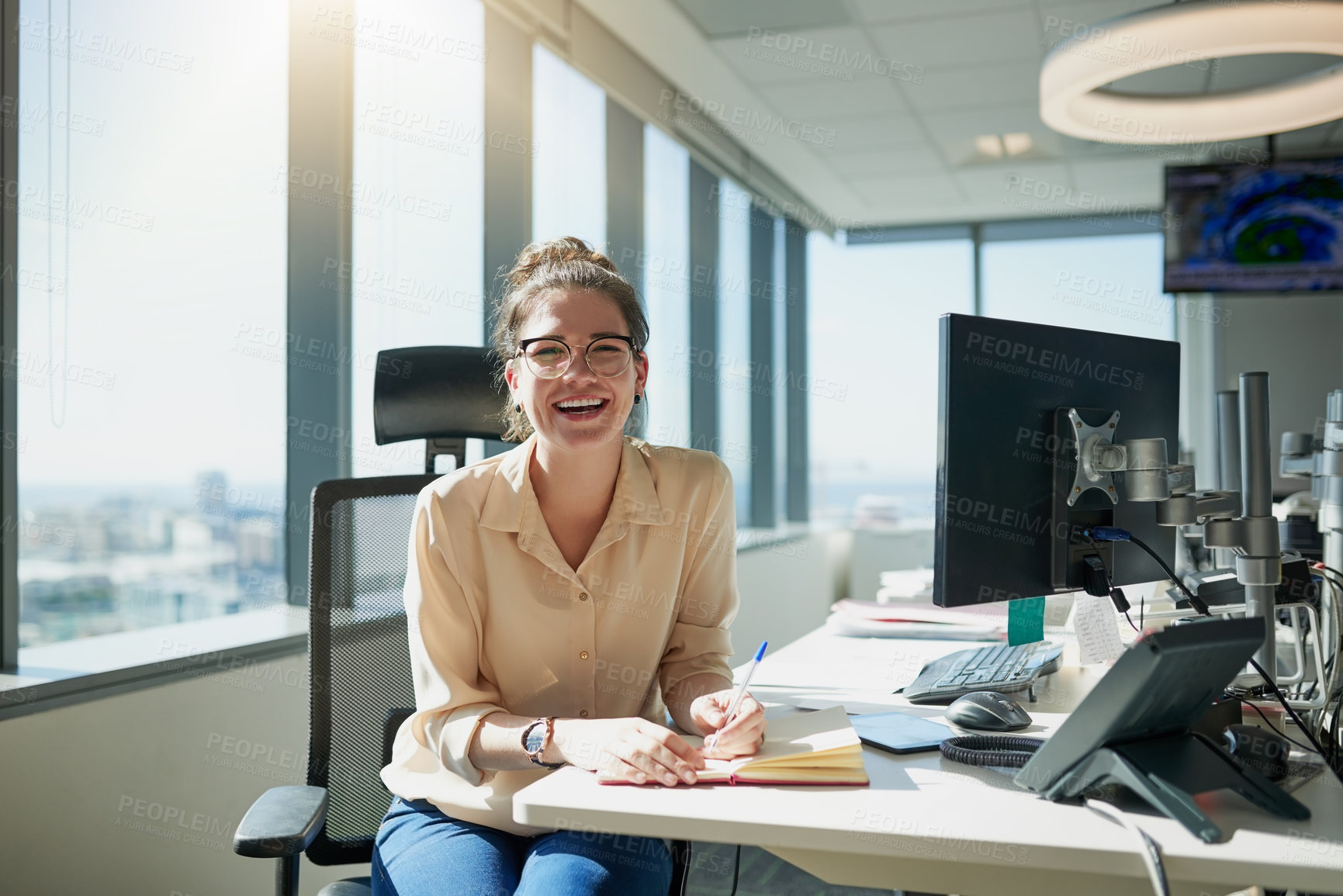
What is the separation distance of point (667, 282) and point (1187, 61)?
7.67 feet

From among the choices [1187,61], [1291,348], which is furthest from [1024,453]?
[1291,348]

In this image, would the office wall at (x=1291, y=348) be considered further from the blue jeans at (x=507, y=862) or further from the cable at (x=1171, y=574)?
the blue jeans at (x=507, y=862)

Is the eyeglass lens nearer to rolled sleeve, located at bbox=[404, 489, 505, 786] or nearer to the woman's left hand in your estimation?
rolled sleeve, located at bbox=[404, 489, 505, 786]

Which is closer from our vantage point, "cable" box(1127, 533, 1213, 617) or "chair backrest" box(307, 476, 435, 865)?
"cable" box(1127, 533, 1213, 617)

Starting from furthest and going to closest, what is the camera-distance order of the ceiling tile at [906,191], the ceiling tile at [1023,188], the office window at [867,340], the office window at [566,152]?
the office window at [867,340], the ceiling tile at [906,191], the ceiling tile at [1023,188], the office window at [566,152]

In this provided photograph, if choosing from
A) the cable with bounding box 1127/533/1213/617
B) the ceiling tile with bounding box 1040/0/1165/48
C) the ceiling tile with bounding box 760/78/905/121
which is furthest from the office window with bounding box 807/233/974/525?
the cable with bounding box 1127/533/1213/617

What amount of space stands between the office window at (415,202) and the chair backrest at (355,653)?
1069 mm

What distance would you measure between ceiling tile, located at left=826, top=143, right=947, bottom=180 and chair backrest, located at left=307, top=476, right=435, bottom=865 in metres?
4.37

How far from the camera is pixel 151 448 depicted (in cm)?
219

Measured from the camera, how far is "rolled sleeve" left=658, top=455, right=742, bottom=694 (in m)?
1.57

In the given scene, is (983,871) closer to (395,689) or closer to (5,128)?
(395,689)

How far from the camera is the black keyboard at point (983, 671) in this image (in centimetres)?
148

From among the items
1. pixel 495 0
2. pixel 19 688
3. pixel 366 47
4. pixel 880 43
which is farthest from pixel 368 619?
pixel 880 43

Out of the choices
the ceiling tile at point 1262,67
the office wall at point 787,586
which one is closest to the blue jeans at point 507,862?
the office wall at point 787,586
